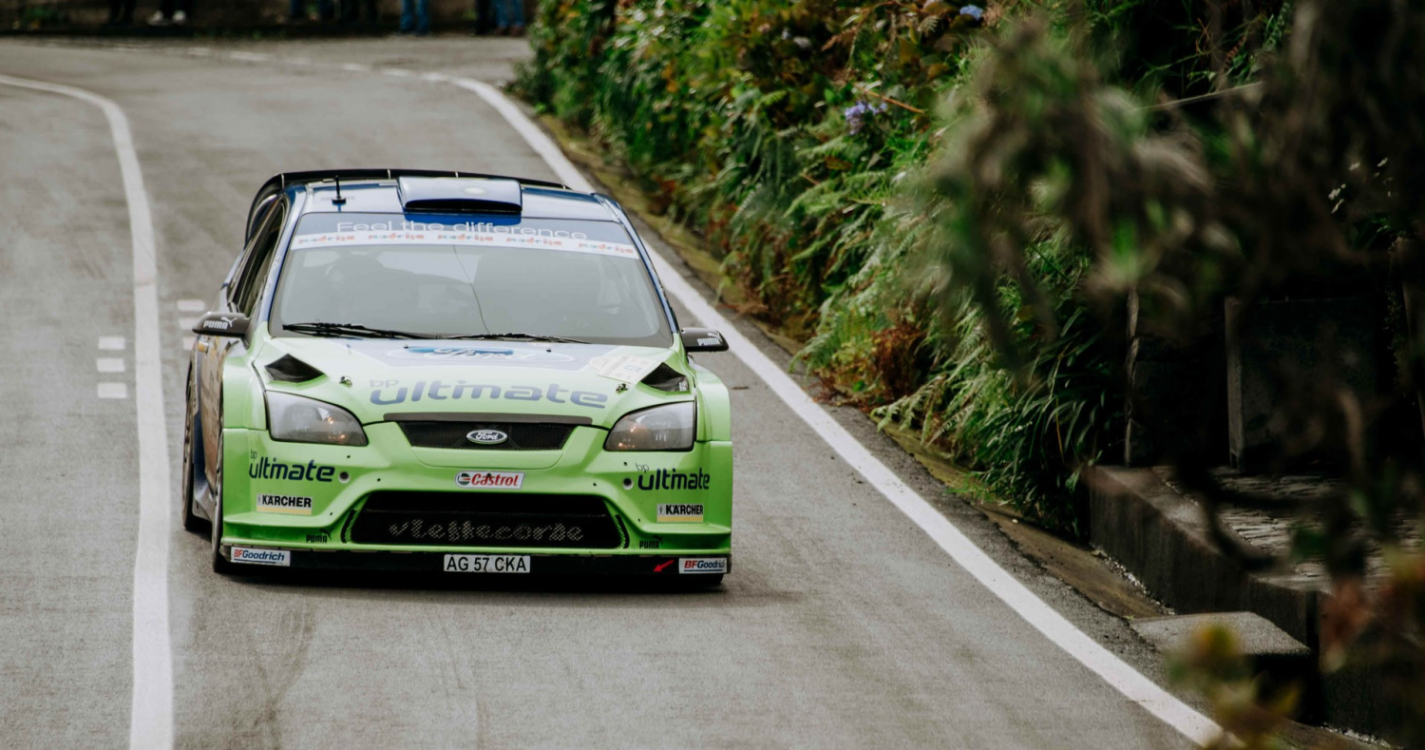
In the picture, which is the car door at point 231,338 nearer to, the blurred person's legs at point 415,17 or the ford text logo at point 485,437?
the ford text logo at point 485,437

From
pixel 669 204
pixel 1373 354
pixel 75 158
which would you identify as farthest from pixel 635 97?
pixel 1373 354

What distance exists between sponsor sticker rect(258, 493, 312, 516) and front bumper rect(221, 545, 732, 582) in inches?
6.4

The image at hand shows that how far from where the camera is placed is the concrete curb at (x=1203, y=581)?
22.8 ft

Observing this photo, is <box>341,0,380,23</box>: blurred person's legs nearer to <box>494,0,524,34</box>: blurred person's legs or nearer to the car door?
<box>494,0,524,34</box>: blurred person's legs

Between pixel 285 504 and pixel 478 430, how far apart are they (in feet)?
2.68

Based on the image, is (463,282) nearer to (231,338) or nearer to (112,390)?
(231,338)

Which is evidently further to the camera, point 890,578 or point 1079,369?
point 1079,369

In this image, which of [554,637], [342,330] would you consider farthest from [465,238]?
[554,637]

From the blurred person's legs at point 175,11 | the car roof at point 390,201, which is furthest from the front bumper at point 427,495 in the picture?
the blurred person's legs at point 175,11

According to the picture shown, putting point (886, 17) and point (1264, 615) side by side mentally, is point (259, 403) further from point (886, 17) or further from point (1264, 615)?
point (886, 17)

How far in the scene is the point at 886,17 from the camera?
537 inches

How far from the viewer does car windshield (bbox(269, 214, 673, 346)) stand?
8312 mm

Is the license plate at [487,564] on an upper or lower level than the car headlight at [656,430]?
lower

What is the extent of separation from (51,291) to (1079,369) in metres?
8.42
